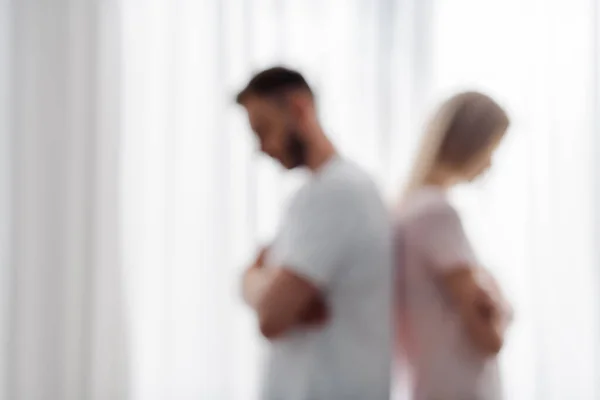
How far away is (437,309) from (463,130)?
0.96ft

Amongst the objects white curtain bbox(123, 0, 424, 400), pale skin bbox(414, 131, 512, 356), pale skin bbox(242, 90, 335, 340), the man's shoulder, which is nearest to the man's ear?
pale skin bbox(242, 90, 335, 340)

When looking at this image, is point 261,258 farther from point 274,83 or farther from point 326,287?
point 274,83

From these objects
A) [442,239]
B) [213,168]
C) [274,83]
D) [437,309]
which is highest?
[274,83]

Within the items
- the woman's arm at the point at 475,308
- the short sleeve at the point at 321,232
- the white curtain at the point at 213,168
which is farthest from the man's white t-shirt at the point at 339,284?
the white curtain at the point at 213,168

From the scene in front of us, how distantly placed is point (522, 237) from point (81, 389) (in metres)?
1.13

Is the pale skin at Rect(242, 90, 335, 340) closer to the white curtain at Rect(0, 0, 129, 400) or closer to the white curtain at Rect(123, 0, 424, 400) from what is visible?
the white curtain at Rect(123, 0, 424, 400)

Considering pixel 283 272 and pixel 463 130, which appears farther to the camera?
pixel 463 130

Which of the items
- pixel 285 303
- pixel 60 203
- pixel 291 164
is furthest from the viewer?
pixel 60 203

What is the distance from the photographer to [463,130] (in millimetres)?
1260

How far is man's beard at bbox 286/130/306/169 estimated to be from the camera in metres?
1.22

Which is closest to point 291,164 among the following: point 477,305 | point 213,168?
point 477,305

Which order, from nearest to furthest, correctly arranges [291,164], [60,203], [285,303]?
[285,303] → [291,164] → [60,203]

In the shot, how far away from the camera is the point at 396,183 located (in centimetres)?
187

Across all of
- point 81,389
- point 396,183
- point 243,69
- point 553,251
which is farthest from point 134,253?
point 553,251
